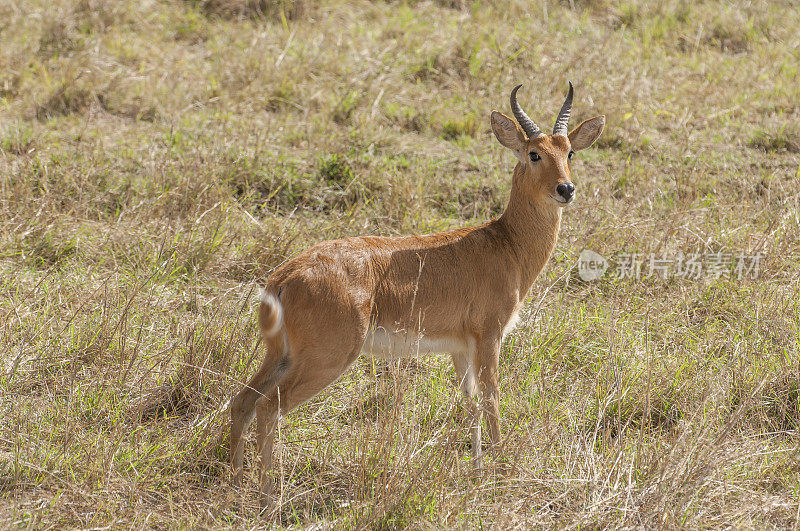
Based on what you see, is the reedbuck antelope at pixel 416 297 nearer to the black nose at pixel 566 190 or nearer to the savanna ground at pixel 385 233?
the black nose at pixel 566 190

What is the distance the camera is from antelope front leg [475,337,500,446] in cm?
501

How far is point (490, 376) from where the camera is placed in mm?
5078

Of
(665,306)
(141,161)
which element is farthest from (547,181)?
(141,161)

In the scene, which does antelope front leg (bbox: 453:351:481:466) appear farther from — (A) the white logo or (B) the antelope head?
(A) the white logo

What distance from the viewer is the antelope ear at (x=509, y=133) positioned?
546 centimetres

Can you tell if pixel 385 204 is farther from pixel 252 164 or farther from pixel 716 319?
pixel 716 319

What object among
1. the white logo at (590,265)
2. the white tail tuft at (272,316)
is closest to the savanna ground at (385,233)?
the white logo at (590,265)

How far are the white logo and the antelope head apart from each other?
4.60ft

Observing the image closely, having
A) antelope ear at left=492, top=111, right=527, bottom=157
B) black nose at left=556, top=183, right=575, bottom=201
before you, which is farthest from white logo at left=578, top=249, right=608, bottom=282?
black nose at left=556, top=183, right=575, bottom=201

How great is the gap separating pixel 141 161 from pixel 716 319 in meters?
4.84

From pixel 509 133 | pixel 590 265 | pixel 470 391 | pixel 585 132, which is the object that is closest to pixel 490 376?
pixel 470 391

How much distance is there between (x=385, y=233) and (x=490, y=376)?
7.62 feet

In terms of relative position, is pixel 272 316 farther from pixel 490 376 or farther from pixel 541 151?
pixel 541 151

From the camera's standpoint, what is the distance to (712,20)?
10953 millimetres
